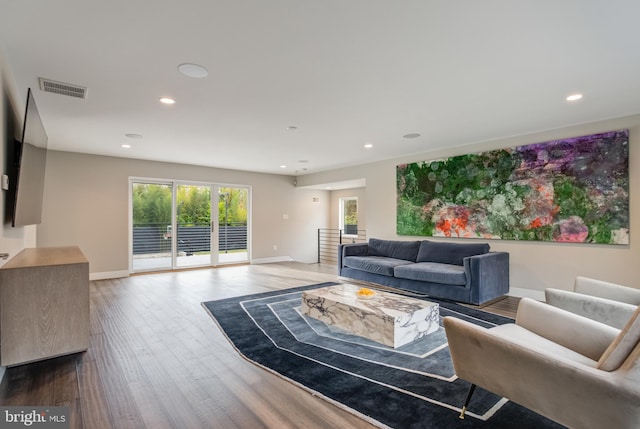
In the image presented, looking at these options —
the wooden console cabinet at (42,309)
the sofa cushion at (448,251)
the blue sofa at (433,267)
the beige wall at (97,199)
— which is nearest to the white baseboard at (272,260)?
the beige wall at (97,199)

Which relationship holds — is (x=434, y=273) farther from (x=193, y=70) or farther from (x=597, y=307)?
(x=193, y=70)

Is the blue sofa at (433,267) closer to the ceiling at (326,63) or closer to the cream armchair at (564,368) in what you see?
the ceiling at (326,63)

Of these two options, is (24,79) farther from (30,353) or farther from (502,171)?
(502,171)

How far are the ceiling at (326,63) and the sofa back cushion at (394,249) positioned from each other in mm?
2067

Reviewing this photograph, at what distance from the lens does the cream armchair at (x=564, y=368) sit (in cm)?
124

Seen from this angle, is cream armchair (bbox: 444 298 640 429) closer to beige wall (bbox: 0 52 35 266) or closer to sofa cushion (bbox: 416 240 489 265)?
sofa cushion (bbox: 416 240 489 265)

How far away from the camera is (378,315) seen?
2.93 m

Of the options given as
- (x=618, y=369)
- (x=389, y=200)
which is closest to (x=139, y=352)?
(x=618, y=369)

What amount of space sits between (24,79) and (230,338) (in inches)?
119

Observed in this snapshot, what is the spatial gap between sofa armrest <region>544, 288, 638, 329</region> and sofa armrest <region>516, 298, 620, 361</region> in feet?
1.12

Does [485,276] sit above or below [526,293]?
above

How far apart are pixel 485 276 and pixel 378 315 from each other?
2.04 meters

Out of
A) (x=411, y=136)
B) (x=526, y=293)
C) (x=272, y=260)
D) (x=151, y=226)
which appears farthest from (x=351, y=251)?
(x=151, y=226)

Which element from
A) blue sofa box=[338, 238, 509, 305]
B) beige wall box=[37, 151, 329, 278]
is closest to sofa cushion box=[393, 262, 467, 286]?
blue sofa box=[338, 238, 509, 305]
